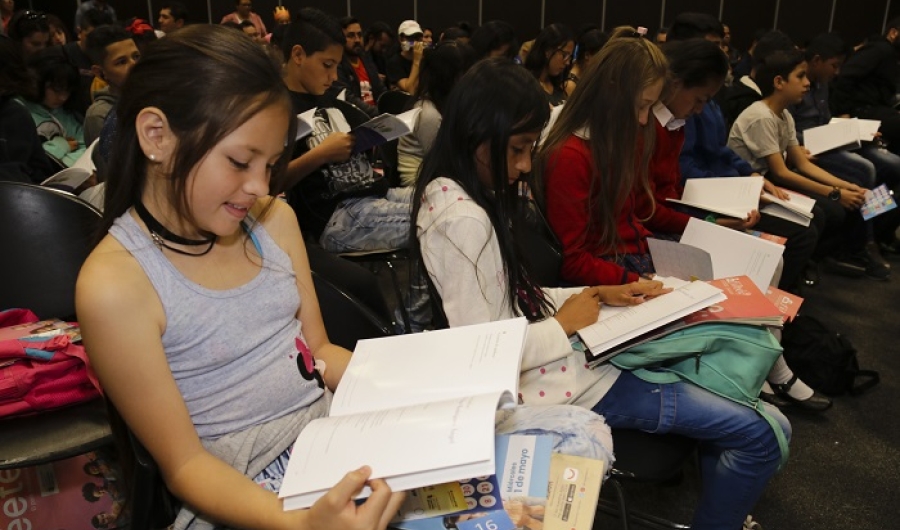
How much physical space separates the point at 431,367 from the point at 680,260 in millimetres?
1030

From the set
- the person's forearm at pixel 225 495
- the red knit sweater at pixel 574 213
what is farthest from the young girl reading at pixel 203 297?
the red knit sweater at pixel 574 213

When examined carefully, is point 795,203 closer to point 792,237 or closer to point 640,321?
point 792,237

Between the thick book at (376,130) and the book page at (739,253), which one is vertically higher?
the thick book at (376,130)

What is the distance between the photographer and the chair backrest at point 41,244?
1388mm

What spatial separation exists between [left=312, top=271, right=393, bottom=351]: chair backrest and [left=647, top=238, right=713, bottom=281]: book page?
2.72 feet

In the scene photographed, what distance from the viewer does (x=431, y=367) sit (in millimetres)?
974

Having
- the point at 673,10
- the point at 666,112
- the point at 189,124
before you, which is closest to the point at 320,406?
the point at 189,124

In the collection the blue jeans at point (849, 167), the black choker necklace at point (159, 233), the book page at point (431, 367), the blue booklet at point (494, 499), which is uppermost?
the black choker necklace at point (159, 233)

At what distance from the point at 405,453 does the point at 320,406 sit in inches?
15.5

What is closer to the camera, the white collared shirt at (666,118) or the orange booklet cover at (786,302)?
the orange booklet cover at (786,302)

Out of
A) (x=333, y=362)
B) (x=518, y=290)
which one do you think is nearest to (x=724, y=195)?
(x=518, y=290)

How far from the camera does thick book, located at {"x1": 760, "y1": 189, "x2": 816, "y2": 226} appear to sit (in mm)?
2636

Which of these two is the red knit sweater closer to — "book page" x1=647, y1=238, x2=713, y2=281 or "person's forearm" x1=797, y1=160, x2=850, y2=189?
"book page" x1=647, y1=238, x2=713, y2=281

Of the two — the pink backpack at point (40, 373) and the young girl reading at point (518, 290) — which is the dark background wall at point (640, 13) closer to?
the young girl reading at point (518, 290)
